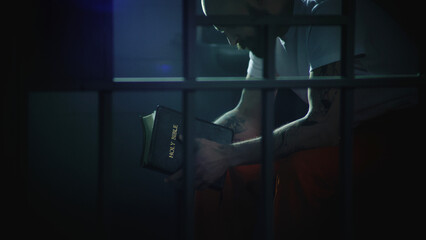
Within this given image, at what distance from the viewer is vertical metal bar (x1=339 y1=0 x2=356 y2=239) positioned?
3.26 feet

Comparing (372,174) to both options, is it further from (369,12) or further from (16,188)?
(16,188)

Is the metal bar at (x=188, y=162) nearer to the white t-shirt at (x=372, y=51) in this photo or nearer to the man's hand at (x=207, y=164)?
the man's hand at (x=207, y=164)

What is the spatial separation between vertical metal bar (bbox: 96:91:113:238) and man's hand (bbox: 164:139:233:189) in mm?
486

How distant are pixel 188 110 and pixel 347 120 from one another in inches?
16.2

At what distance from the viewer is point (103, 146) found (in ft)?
3.00

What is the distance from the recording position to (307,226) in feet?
5.32

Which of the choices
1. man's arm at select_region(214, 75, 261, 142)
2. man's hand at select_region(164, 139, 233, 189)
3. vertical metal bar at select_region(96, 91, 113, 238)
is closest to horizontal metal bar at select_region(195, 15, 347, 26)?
vertical metal bar at select_region(96, 91, 113, 238)

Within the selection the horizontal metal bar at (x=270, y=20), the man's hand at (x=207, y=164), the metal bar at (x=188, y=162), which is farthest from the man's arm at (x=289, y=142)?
the horizontal metal bar at (x=270, y=20)

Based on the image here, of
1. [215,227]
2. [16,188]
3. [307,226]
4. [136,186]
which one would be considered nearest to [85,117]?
[136,186]

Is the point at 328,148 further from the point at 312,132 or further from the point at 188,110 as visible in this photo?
the point at 188,110

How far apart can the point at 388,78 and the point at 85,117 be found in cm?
302

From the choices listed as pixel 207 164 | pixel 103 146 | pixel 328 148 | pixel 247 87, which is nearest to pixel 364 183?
pixel 328 148

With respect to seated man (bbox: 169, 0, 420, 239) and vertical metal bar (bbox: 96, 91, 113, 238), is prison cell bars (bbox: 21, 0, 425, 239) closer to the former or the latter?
vertical metal bar (bbox: 96, 91, 113, 238)

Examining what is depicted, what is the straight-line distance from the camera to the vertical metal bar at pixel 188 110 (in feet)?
3.00
